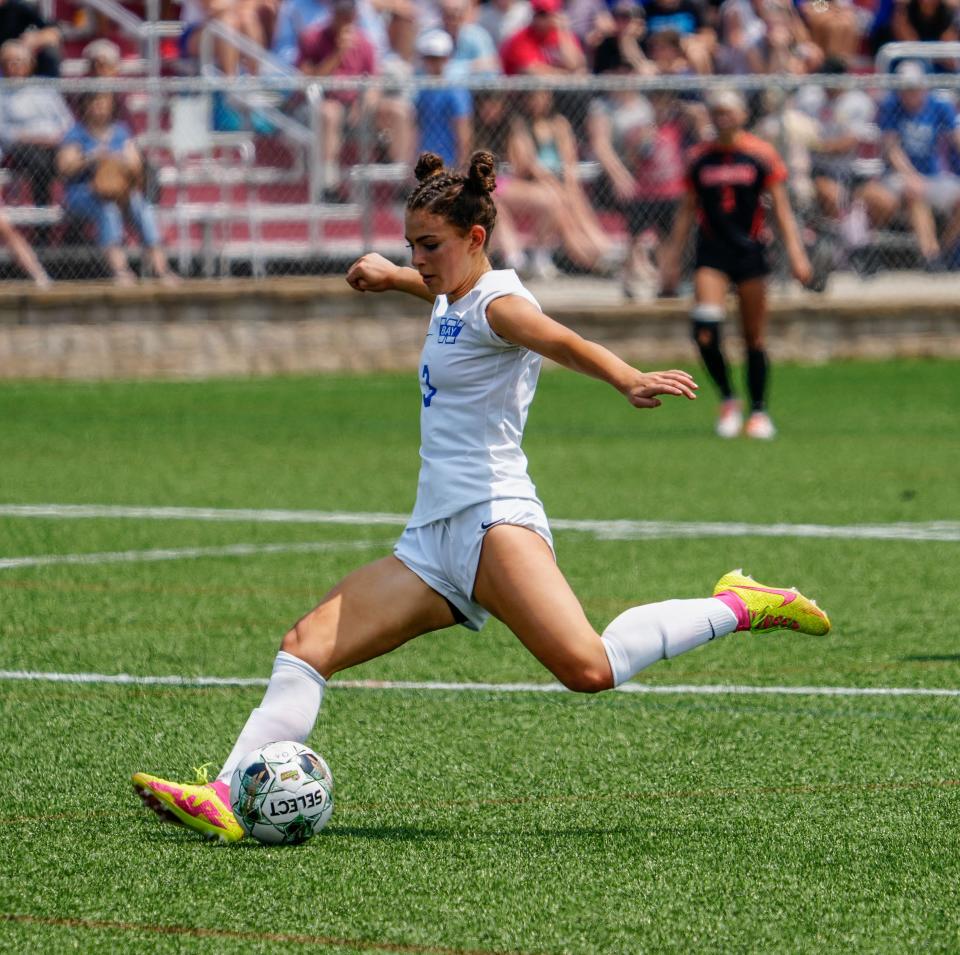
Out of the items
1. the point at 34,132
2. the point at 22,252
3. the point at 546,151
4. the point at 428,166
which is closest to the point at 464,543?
the point at 428,166

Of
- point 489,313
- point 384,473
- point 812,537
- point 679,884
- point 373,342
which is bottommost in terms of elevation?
point 373,342

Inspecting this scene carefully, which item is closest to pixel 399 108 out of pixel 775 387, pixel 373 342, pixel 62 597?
pixel 373 342

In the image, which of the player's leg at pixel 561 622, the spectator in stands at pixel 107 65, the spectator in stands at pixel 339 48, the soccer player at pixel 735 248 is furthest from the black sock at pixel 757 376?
the player's leg at pixel 561 622

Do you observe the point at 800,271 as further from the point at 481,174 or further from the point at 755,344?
the point at 481,174

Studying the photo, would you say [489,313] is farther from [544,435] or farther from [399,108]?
[399,108]

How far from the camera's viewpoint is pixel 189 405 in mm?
17078

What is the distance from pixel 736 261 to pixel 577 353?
398 inches

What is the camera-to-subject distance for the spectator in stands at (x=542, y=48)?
19.8 m

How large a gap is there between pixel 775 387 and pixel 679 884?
14.1 m

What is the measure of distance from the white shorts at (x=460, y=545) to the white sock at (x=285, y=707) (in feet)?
1.26

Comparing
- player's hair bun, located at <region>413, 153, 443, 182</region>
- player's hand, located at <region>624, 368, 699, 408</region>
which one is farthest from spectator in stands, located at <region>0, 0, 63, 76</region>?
player's hand, located at <region>624, 368, 699, 408</region>

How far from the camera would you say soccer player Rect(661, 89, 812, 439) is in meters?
14.7

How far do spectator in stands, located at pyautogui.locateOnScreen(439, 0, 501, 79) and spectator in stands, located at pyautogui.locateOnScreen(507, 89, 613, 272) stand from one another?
1073 millimetres

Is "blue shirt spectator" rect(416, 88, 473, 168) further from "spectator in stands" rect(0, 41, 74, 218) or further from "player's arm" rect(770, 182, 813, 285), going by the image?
"player's arm" rect(770, 182, 813, 285)
